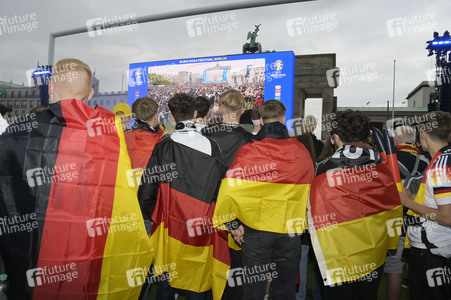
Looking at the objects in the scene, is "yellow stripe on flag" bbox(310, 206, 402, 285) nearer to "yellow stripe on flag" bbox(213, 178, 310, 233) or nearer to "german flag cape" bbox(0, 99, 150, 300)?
"yellow stripe on flag" bbox(213, 178, 310, 233)

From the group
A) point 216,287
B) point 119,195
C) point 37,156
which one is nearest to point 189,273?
point 216,287

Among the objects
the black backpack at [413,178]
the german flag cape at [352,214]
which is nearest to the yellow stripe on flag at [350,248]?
the german flag cape at [352,214]

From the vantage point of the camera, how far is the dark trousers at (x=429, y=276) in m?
2.77

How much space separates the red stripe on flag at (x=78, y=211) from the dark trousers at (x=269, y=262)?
55.7 inches

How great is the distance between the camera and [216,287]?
309cm

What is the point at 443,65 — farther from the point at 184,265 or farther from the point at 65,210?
the point at 65,210

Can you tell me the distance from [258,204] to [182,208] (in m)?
0.74

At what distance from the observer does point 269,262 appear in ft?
9.79

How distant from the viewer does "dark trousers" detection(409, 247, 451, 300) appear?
2.77 m

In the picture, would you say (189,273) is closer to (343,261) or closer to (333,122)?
(343,261)

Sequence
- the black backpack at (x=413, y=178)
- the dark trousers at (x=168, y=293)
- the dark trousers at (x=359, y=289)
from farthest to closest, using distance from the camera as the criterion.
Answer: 1. the black backpack at (x=413, y=178)
2. the dark trousers at (x=168, y=293)
3. the dark trousers at (x=359, y=289)

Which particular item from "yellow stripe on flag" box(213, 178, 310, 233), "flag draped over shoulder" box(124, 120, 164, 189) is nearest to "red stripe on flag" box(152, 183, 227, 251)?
"yellow stripe on flag" box(213, 178, 310, 233)

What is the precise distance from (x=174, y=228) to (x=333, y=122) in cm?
189

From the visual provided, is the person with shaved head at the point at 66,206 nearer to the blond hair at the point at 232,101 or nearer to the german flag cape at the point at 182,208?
the german flag cape at the point at 182,208
